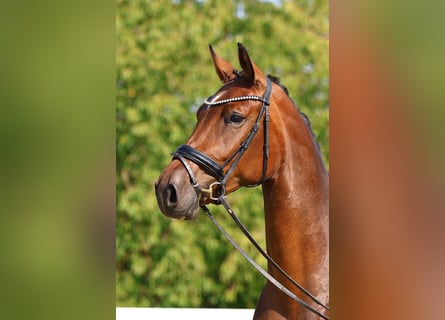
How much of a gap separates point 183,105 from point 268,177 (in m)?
4.04

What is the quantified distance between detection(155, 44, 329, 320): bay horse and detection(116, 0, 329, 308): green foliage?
3.70 m

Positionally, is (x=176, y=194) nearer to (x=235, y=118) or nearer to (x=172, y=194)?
(x=172, y=194)

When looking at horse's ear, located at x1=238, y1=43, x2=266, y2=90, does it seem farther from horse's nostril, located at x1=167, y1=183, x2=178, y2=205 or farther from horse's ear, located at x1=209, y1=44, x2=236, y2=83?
horse's nostril, located at x1=167, y1=183, x2=178, y2=205

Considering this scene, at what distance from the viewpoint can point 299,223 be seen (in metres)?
2.60

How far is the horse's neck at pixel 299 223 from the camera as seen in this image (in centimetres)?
259

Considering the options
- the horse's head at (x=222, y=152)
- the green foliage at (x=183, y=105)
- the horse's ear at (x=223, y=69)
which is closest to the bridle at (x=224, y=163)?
the horse's head at (x=222, y=152)

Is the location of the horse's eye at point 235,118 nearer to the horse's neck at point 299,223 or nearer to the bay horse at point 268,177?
the bay horse at point 268,177

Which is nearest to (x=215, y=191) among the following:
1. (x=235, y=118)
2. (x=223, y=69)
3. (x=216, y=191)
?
(x=216, y=191)

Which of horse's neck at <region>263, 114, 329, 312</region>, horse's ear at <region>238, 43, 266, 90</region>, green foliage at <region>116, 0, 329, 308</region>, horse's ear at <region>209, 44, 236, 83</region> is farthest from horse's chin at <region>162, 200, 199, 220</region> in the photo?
green foliage at <region>116, 0, 329, 308</region>

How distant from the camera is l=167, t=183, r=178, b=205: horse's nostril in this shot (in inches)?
101

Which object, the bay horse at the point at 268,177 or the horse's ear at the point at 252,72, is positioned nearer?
the bay horse at the point at 268,177

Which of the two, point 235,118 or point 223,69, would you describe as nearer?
point 235,118
